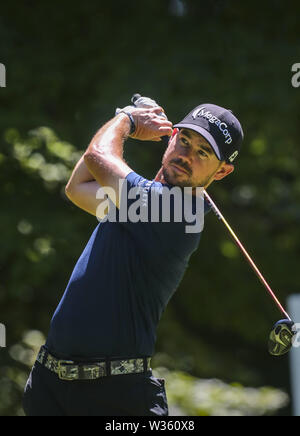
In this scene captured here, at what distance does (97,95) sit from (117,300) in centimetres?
455

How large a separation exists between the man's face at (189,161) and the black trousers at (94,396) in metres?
0.78

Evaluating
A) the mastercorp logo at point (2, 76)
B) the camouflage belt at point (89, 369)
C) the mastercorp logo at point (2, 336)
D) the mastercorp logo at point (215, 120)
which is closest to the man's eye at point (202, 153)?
the mastercorp logo at point (215, 120)

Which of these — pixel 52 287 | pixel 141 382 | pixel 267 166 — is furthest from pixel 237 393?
pixel 141 382

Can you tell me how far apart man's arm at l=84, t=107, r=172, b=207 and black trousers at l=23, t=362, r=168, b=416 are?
0.69 m

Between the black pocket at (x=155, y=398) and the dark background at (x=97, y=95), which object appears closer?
the black pocket at (x=155, y=398)

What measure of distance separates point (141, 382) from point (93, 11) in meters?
5.29

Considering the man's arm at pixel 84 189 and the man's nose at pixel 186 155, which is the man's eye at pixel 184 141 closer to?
the man's nose at pixel 186 155

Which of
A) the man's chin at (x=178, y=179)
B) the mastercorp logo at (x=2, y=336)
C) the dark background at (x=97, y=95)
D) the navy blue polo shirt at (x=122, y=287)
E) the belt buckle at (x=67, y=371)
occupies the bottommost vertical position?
the belt buckle at (x=67, y=371)

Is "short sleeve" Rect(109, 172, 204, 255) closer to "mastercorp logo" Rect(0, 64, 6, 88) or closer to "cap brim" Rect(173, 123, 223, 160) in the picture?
"cap brim" Rect(173, 123, 223, 160)

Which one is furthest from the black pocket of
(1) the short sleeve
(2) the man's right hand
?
(2) the man's right hand

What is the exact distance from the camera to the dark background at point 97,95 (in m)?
6.48

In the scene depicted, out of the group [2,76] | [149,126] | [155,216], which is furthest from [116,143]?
[2,76]

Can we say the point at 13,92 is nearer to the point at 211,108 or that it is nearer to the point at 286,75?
the point at 286,75

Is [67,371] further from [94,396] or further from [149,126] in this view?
[149,126]
